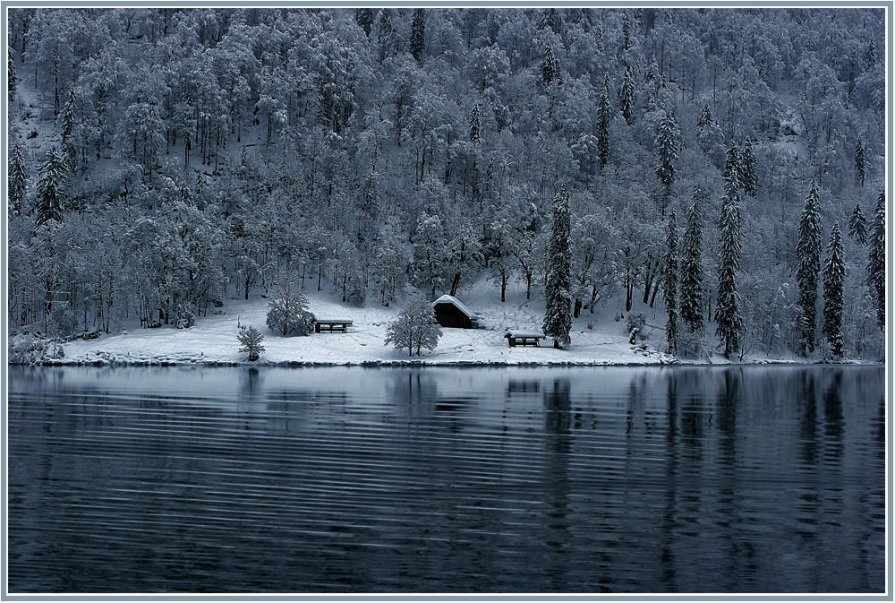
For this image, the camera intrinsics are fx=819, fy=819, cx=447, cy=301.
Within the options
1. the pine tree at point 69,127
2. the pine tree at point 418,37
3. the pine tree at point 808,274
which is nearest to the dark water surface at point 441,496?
the pine tree at point 808,274

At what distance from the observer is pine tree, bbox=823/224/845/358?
328ft

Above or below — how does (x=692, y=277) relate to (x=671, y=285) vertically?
above

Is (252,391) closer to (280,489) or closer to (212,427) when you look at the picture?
(212,427)

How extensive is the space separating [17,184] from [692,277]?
90.9 m

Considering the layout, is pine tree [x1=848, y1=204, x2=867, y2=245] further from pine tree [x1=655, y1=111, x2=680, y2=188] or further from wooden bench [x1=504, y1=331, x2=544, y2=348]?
wooden bench [x1=504, y1=331, x2=544, y2=348]

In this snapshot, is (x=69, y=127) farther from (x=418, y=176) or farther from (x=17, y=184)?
(x=418, y=176)

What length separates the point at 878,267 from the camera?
4284 inches

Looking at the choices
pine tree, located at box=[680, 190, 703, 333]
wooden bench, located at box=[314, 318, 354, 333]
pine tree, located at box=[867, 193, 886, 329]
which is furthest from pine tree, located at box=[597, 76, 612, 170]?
wooden bench, located at box=[314, 318, 354, 333]

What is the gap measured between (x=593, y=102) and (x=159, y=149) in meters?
79.7

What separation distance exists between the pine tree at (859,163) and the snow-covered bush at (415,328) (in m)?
118

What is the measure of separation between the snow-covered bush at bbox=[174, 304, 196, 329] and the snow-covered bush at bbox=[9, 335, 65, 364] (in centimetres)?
1340

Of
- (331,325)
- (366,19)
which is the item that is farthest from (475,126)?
(366,19)

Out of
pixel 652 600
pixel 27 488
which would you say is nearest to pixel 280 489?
pixel 27 488

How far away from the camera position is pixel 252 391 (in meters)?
59.5
